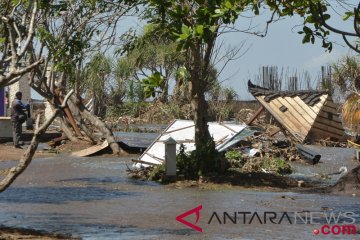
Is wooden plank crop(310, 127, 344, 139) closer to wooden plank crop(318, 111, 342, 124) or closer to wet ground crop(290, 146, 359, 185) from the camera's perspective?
wooden plank crop(318, 111, 342, 124)

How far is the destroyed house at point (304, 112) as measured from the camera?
93.6ft

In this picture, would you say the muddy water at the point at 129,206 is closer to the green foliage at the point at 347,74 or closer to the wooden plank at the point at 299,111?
the wooden plank at the point at 299,111

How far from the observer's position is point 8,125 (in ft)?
91.6

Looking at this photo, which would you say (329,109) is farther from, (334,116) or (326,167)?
(326,167)

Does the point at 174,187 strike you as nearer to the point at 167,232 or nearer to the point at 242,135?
the point at 242,135

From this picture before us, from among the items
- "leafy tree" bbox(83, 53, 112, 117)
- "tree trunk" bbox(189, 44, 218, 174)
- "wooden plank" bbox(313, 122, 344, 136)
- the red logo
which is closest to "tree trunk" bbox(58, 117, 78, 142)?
"wooden plank" bbox(313, 122, 344, 136)

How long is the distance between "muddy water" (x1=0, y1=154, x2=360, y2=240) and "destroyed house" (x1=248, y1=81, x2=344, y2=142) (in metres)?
11.3

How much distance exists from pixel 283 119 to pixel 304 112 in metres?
1.18

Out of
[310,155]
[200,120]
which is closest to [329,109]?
[310,155]

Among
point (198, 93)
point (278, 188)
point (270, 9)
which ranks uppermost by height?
point (270, 9)

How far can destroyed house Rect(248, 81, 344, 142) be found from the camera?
93.6 feet

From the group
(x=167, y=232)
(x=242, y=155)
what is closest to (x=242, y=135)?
(x=242, y=155)

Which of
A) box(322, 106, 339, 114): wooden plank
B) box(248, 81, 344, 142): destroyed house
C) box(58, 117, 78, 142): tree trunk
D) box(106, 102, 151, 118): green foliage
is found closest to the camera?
box(58, 117, 78, 142): tree trunk

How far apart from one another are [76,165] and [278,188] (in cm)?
592
